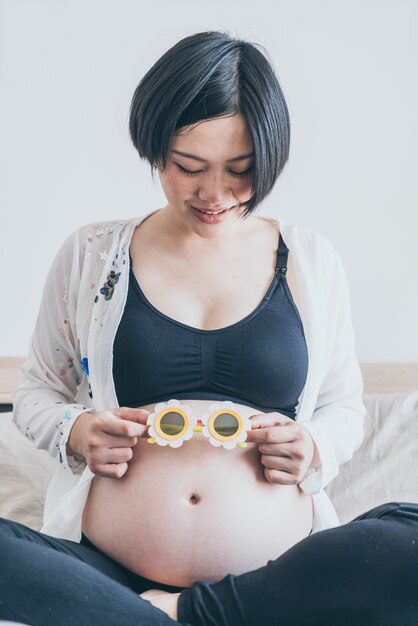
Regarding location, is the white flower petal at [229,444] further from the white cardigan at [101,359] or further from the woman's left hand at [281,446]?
the white cardigan at [101,359]

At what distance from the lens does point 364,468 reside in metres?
1.59

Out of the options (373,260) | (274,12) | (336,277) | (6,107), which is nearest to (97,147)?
(6,107)

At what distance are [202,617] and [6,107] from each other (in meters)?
1.28

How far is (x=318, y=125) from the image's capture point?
193cm

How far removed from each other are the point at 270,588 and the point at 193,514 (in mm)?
164

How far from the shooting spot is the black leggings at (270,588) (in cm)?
93

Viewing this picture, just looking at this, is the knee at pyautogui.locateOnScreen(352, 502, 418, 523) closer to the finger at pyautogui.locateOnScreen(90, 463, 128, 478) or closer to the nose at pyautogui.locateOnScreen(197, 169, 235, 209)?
the finger at pyautogui.locateOnScreen(90, 463, 128, 478)

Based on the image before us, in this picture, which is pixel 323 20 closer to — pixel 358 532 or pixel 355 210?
pixel 355 210

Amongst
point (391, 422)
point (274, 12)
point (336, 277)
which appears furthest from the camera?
point (274, 12)

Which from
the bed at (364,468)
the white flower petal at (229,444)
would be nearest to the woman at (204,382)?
the white flower petal at (229,444)

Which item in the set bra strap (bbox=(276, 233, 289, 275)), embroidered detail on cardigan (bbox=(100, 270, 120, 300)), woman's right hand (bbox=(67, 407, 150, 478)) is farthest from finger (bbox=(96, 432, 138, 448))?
bra strap (bbox=(276, 233, 289, 275))

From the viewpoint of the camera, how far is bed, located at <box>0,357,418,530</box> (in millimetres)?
1522

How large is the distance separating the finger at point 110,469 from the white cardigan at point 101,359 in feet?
0.25

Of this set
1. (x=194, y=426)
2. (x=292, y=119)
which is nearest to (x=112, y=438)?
(x=194, y=426)
